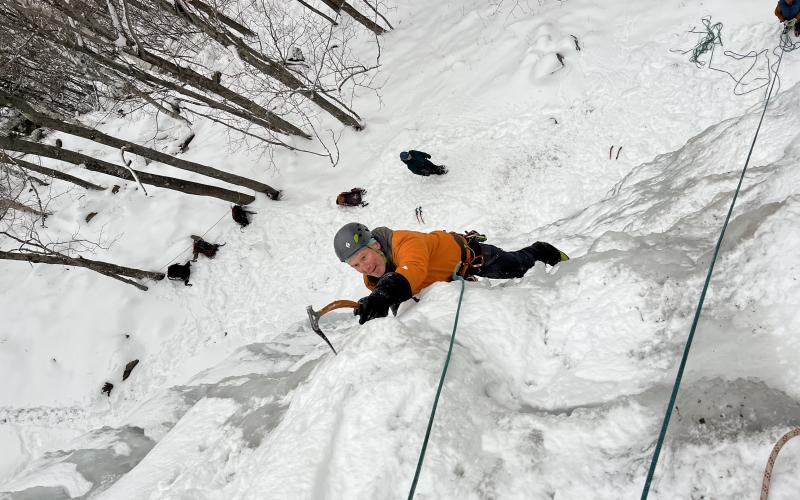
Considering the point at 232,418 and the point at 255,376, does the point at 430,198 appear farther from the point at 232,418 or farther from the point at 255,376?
the point at 232,418

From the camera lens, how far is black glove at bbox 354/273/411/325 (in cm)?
325

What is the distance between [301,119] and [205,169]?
2977 mm

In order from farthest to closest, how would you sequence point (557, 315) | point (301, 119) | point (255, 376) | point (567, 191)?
point (301, 119)
point (567, 191)
point (255, 376)
point (557, 315)

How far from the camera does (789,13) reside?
20.5 ft

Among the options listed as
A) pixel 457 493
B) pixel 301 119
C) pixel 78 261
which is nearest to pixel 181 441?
pixel 457 493

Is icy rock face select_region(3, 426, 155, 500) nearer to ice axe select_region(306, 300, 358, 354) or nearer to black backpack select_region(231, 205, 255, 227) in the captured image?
ice axe select_region(306, 300, 358, 354)

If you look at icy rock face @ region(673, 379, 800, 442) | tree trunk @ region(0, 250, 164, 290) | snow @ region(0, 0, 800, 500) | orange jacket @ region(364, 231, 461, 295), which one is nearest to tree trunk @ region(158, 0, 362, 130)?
snow @ region(0, 0, 800, 500)

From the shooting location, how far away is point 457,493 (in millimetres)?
2221

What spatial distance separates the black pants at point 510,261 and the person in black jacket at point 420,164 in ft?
12.6

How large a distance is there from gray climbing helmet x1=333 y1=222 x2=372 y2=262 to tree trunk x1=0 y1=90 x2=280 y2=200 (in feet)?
19.5

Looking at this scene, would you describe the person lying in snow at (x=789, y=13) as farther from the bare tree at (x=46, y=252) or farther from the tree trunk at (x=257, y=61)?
the bare tree at (x=46, y=252)

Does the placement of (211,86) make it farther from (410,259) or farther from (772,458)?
(772,458)

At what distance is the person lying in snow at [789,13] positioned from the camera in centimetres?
614

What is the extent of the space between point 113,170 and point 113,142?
0.49 m
